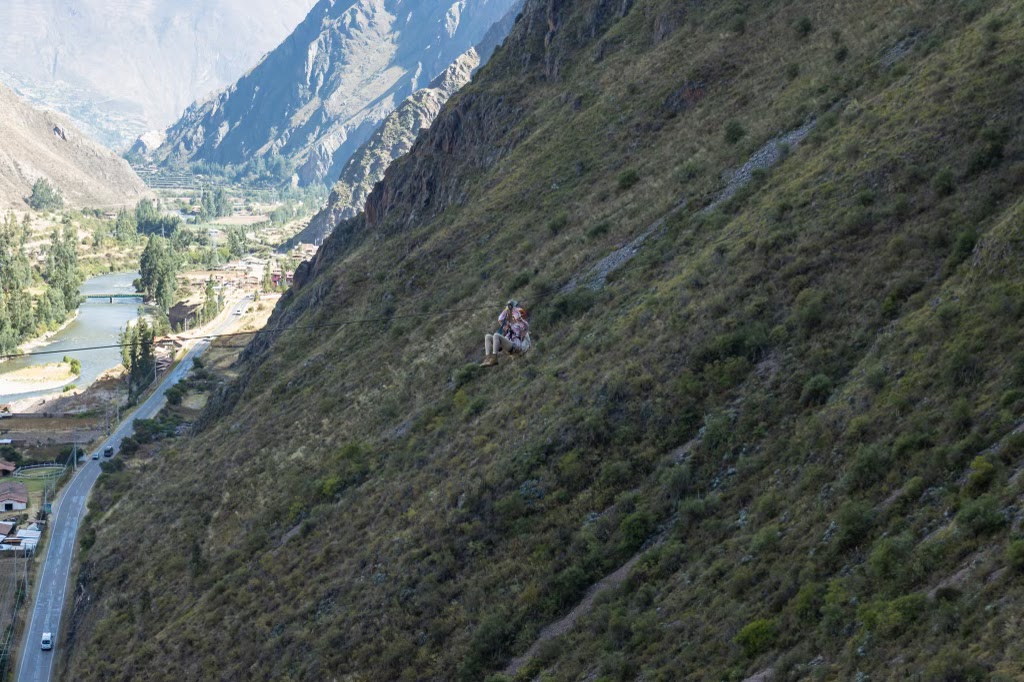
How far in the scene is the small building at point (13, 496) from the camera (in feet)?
246

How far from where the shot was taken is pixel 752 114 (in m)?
46.5

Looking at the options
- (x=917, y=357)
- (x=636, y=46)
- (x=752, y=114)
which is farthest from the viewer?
(x=636, y=46)

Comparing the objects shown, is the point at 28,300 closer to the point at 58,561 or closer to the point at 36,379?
the point at 36,379

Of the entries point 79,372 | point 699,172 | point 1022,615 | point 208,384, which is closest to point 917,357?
point 1022,615

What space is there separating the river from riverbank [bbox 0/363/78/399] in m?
1.25

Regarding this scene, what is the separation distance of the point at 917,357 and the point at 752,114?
1061 inches

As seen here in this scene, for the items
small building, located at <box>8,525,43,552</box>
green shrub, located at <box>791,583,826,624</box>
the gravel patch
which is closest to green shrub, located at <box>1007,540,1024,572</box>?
Result: green shrub, located at <box>791,583,826,624</box>

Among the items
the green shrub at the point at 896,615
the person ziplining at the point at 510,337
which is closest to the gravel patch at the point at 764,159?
the person ziplining at the point at 510,337

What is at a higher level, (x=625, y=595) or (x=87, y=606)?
(x=87, y=606)

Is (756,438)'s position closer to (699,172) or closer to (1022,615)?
(1022,615)

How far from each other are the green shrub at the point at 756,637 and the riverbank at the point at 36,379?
12338cm

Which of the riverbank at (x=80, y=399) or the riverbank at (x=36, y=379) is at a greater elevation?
the riverbank at (x=36, y=379)

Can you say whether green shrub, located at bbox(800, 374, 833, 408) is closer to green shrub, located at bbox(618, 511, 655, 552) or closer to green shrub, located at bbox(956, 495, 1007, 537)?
green shrub, located at bbox(618, 511, 655, 552)

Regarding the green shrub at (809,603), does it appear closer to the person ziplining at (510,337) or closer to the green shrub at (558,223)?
the person ziplining at (510,337)
